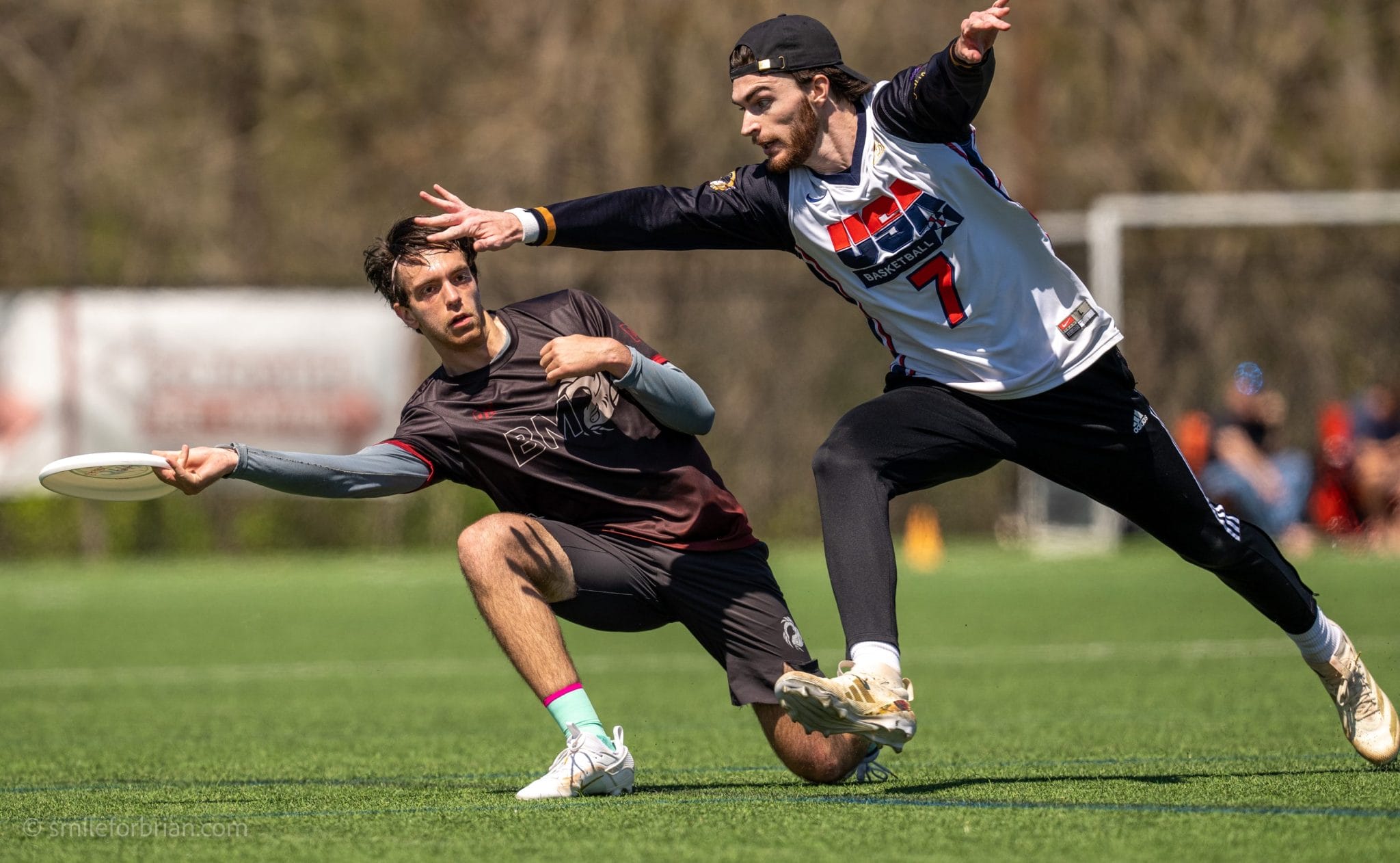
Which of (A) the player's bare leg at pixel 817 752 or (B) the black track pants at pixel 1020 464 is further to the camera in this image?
(A) the player's bare leg at pixel 817 752

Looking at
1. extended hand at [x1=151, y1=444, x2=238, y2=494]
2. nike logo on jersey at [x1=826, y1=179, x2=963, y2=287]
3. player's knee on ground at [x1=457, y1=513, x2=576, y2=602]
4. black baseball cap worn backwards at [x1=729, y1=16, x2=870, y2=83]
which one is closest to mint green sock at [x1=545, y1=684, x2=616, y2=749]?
player's knee on ground at [x1=457, y1=513, x2=576, y2=602]

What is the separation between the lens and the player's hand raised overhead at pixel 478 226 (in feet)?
16.0

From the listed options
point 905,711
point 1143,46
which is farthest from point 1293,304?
point 905,711

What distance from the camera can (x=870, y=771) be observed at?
5.18 meters

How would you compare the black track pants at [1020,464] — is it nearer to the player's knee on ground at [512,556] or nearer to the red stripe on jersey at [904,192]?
the red stripe on jersey at [904,192]

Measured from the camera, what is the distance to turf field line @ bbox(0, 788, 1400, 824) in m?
4.15

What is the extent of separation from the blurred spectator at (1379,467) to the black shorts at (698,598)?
428 inches

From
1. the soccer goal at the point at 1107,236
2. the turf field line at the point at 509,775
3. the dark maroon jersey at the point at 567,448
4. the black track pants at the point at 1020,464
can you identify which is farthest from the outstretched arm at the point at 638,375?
the soccer goal at the point at 1107,236

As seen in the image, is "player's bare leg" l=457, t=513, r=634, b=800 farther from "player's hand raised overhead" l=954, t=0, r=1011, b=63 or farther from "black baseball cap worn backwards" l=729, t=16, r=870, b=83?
"player's hand raised overhead" l=954, t=0, r=1011, b=63

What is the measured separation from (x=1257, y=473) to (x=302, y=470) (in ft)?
37.4

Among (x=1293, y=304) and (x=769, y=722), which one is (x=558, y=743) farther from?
(x=1293, y=304)

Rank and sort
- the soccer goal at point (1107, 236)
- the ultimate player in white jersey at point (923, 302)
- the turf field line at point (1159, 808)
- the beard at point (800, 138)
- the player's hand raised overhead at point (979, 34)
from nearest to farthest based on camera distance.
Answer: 1. the turf field line at point (1159, 808)
2. the player's hand raised overhead at point (979, 34)
3. the ultimate player in white jersey at point (923, 302)
4. the beard at point (800, 138)
5. the soccer goal at point (1107, 236)

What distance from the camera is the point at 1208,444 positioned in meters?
15.1

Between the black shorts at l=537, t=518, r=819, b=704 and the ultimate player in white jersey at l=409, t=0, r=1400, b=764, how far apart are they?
503 millimetres
